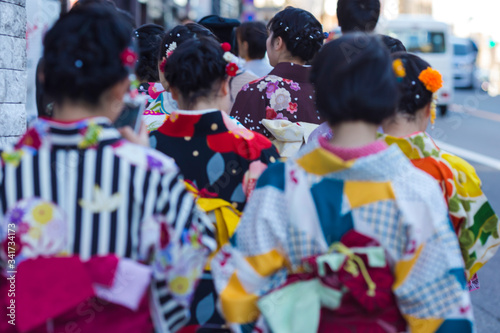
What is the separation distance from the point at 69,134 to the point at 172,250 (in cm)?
42

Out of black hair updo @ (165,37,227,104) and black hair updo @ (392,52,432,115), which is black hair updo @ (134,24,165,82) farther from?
black hair updo @ (392,52,432,115)

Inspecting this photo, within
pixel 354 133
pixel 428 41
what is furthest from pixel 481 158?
pixel 354 133

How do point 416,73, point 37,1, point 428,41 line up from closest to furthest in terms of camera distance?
point 416,73, point 37,1, point 428,41

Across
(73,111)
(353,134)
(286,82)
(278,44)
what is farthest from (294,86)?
(73,111)

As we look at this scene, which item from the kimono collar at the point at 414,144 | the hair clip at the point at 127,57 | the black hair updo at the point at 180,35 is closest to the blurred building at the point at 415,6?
the black hair updo at the point at 180,35

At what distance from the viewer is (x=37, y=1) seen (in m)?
5.34

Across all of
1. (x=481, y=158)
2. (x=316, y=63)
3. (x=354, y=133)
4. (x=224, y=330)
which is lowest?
(x=481, y=158)

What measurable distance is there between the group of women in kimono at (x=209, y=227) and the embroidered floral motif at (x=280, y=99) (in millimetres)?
1201

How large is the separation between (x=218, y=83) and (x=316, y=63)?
1.98ft

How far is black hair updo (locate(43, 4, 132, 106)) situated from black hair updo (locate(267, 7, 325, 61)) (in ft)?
6.25

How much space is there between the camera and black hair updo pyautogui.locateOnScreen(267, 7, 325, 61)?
3.55 m

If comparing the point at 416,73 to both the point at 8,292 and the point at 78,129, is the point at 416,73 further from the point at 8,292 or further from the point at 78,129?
the point at 8,292

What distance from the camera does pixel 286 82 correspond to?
351cm

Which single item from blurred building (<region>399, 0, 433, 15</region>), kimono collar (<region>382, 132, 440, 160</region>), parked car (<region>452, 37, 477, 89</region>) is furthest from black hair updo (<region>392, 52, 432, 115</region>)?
blurred building (<region>399, 0, 433, 15</region>)
